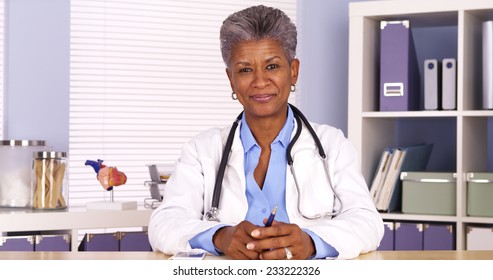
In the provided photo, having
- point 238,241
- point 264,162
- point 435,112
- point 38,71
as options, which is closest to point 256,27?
point 264,162

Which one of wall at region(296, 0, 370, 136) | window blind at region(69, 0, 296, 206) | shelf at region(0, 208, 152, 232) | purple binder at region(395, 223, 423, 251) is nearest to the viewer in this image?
shelf at region(0, 208, 152, 232)

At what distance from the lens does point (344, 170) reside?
5.91 ft

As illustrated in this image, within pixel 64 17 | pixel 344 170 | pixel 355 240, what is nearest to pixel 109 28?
pixel 64 17

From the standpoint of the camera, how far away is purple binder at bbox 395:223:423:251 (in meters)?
3.17

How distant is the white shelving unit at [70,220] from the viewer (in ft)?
9.04

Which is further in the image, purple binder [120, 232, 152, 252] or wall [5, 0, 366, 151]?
wall [5, 0, 366, 151]

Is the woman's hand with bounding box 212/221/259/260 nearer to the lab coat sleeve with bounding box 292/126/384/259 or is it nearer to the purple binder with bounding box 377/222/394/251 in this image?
the lab coat sleeve with bounding box 292/126/384/259

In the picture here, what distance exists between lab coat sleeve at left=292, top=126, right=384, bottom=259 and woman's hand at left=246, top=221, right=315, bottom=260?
10cm

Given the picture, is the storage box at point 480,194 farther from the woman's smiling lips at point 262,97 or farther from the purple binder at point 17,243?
the purple binder at point 17,243

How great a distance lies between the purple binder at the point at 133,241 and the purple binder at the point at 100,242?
0.02 m

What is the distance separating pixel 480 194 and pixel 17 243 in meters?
1.81

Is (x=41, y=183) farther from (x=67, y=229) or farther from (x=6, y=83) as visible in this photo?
(x=6, y=83)

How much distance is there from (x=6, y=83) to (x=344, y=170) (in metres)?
2.00

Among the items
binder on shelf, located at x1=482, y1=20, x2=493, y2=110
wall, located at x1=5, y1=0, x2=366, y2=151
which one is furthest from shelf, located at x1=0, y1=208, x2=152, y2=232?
binder on shelf, located at x1=482, y1=20, x2=493, y2=110
